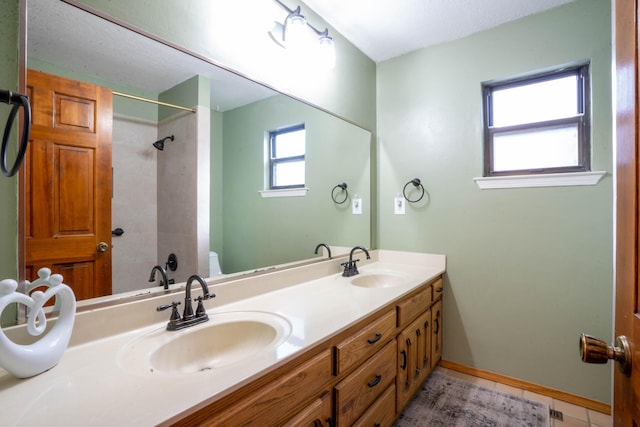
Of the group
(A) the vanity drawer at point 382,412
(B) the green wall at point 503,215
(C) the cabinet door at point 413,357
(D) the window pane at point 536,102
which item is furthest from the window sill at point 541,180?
(A) the vanity drawer at point 382,412

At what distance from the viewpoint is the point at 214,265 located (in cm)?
133

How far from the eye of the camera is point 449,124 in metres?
2.14

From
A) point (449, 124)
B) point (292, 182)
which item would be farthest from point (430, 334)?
point (449, 124)

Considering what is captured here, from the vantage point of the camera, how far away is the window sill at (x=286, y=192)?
169 cm

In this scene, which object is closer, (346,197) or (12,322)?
(12,322)

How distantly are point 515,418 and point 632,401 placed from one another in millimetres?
1503

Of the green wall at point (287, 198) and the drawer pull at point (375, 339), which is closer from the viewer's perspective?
the drawer pull at point (375, 339)

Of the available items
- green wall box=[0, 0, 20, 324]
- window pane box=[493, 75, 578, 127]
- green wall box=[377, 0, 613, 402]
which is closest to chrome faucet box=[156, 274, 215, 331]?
green wall box=[0, 0, 20, 324]

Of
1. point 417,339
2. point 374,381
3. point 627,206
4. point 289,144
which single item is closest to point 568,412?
point 417,339

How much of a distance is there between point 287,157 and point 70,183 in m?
1.10

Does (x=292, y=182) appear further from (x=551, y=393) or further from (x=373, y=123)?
(x=551, y=393)

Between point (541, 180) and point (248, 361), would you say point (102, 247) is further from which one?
point (541, 180)

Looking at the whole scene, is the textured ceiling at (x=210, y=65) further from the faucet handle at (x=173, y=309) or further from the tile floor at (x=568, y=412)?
the tile floor at (x=568, y=412)

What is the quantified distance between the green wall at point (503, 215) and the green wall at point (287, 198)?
0.35 meters
